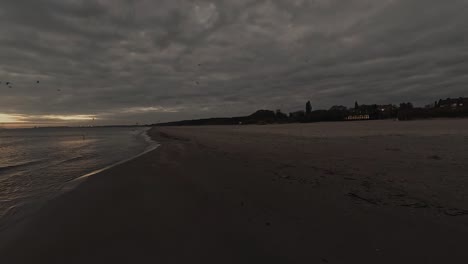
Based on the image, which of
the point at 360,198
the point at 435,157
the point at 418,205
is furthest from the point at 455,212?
the point at 435,157

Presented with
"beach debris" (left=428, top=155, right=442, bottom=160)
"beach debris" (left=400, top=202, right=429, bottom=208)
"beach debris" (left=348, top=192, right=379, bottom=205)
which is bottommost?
"beach debris" (left=348, top=192, right=379, bottom=205)

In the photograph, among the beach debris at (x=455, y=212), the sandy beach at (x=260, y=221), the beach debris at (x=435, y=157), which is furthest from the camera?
the beach debris at (x=435, y=157)

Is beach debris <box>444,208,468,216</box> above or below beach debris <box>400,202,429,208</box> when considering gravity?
above

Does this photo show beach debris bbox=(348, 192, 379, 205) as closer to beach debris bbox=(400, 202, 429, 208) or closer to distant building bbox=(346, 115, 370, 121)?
beach debris bbox=(400, 202, 429, 208)

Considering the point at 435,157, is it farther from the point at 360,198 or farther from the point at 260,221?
the point at 260,221

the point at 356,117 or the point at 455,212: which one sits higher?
the point at 356,117

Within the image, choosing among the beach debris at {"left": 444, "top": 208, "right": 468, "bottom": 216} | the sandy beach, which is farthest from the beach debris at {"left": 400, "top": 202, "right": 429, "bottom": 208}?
the beach debris at {"left": 444, "top": 208, "right": 468, "bottom": 216}

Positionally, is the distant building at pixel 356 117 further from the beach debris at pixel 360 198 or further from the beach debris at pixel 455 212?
the beach debris at pixel 455 212

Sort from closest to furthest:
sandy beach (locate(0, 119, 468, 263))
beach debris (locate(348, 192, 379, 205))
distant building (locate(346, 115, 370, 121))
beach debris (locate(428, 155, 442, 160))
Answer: sandy beach (locate(0, 119, 468, 263)) → beach debris (locate(348, 192, 379, 205)) → beach debris (locate(428, 155, 442, 160)) → distant building (locate(346, 115, 370, 121))

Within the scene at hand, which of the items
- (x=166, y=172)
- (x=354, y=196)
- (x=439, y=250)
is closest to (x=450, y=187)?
(x=354, y=196)

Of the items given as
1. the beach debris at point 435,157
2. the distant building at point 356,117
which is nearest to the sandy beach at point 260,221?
the beach debris at point 435,157

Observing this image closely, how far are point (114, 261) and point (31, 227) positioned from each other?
2.64 metres

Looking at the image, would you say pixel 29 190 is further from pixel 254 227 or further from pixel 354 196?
pixel 354 196

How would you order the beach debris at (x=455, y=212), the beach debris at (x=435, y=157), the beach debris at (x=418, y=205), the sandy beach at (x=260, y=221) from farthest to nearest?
the beach debris at (x=435, y=157), the beach debris at (x=418, y=205), the beach debris at (x=455, y=212), the sandy beach at (x=260, y=221)
